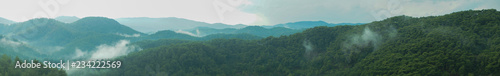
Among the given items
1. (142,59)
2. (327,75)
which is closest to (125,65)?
(142,59)

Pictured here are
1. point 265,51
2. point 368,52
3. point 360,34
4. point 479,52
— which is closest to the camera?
point 479,52

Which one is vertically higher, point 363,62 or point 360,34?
point 360,34

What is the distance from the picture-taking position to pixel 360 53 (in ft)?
268

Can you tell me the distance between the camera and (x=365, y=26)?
9819 centimetres

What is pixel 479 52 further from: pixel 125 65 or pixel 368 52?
pixel 125 65

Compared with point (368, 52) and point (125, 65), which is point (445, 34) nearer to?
point (368, 52)

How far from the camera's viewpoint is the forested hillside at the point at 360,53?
189ft

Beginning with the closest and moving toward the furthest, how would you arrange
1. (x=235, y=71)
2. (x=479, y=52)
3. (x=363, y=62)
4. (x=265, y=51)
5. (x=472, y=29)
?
(x=479, y=52), (x=472, y=29), (x=363, y=62), (x=235, y=71), (x=265, y=51)

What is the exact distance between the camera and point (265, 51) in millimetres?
112812

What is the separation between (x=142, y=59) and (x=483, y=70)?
334 ft

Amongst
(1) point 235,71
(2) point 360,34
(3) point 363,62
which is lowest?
(1) point 235,71

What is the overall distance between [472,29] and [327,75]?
117ft

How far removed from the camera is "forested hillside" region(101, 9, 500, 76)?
57.6 meters

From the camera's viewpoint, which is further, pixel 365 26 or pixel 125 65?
pixel 125 65
